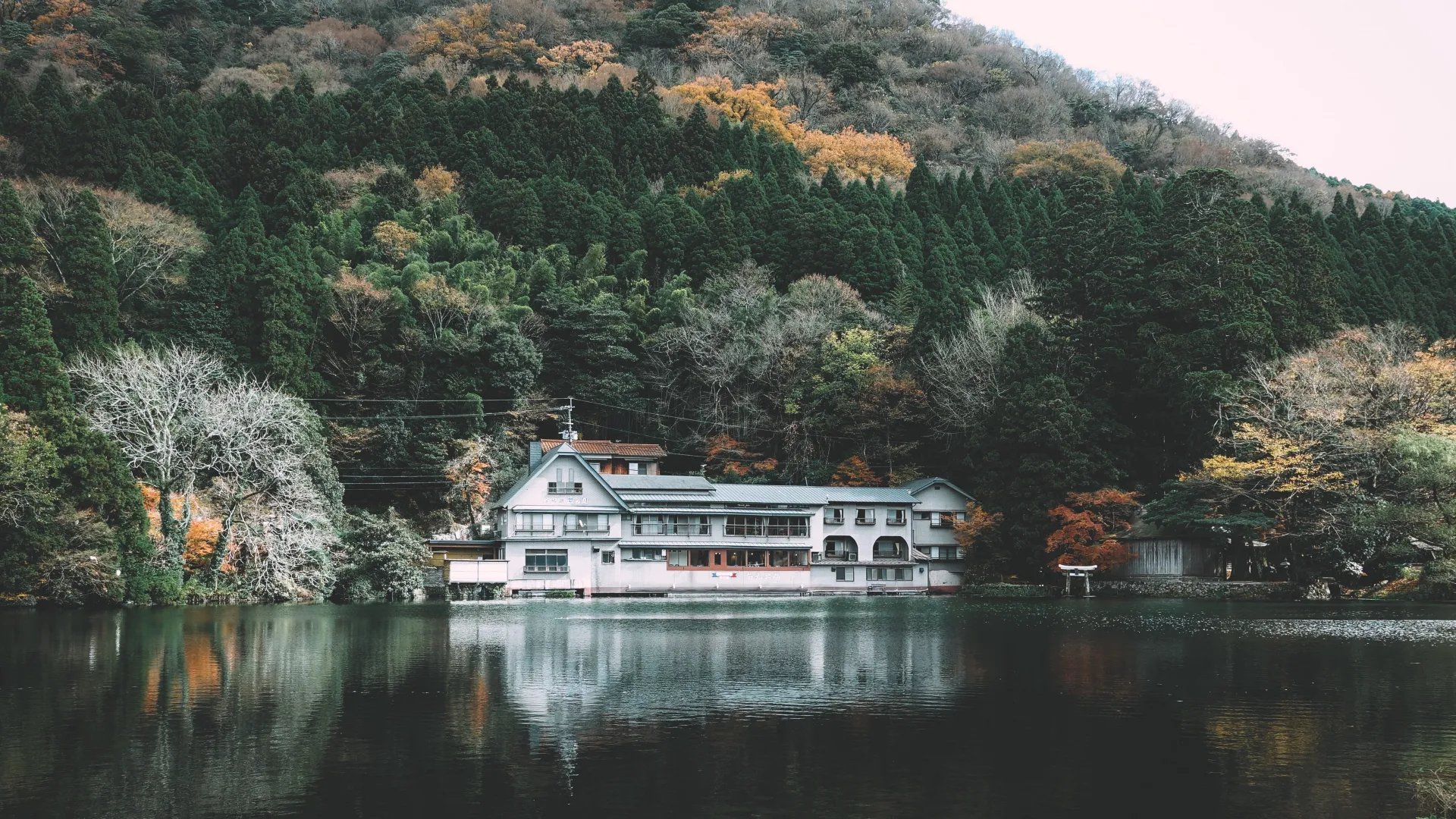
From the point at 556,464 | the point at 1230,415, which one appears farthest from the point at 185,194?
the point at 1230,415

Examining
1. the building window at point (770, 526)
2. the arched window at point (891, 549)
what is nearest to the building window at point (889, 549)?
the arched window at point (891, 549)

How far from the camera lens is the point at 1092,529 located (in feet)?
151

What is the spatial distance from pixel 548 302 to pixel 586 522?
1260 centimetres

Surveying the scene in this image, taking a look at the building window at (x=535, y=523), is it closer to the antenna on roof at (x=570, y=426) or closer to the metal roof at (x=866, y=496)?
the antenna on roof at (x=570, y=426)

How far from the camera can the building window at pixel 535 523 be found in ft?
169

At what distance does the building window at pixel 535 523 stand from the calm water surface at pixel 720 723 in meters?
23.9

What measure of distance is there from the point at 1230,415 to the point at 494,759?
3729cm

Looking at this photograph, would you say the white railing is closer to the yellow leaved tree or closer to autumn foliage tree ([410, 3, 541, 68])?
the yellow leaved tree

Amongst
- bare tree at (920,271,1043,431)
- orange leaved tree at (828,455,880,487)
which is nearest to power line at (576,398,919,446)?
orange leaved tree at (828,455,880,487)

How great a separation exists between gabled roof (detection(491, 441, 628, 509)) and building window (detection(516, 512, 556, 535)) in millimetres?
976

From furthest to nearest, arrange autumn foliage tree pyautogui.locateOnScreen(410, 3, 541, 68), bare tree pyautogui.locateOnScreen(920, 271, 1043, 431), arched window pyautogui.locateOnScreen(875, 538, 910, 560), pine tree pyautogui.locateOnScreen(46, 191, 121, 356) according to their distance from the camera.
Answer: autumn foliage tree pyautogui.locateOnScreen(410, 3, 541, 68)
arched window pyautogui.locateOnScreen(875, 538, 910, 560)
bare tree pyautogui.locateOnScreen(920, 271, 1043, 431)
pine tree pyautogui.locateOnScreen(46, 191, 121, 356)

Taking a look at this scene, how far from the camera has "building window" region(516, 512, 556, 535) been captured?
51625mm

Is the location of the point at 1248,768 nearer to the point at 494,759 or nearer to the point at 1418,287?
the point at 494,759

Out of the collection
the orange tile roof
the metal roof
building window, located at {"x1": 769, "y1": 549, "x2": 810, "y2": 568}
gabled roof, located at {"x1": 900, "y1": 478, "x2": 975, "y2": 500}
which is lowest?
building window, located at {"x1": 769, "y1": 549, "x2": 810, "y2": 568}
